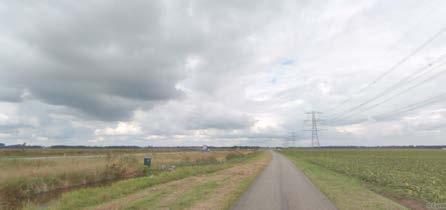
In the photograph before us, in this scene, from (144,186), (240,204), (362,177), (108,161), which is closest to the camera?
(240,204)

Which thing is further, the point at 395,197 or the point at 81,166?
the point at 81,166

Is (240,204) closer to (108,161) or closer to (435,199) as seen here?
(435,199)

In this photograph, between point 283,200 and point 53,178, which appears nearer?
point 283,200

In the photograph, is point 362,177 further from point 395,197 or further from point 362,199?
point 362,199

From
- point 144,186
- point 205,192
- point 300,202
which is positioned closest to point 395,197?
point 300,202

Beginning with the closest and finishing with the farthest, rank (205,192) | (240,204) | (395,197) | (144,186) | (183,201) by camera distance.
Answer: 1. (240,204)
2. (183,201)
3. (395,197)
4. (205,192)
5. (144,186)

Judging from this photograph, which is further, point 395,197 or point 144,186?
point 144,186

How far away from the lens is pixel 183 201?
44.3 feet

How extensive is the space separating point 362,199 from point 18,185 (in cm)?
2102

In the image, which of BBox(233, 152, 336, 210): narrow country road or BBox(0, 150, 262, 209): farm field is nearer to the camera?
BBox(233, 152, 336, 210): narrow country road

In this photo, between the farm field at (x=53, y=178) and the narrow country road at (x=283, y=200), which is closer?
the narrow country road at (x=283, y=200)

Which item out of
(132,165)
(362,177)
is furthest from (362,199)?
(132,165)

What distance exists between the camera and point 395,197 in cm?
1518

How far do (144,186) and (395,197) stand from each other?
13979mm
